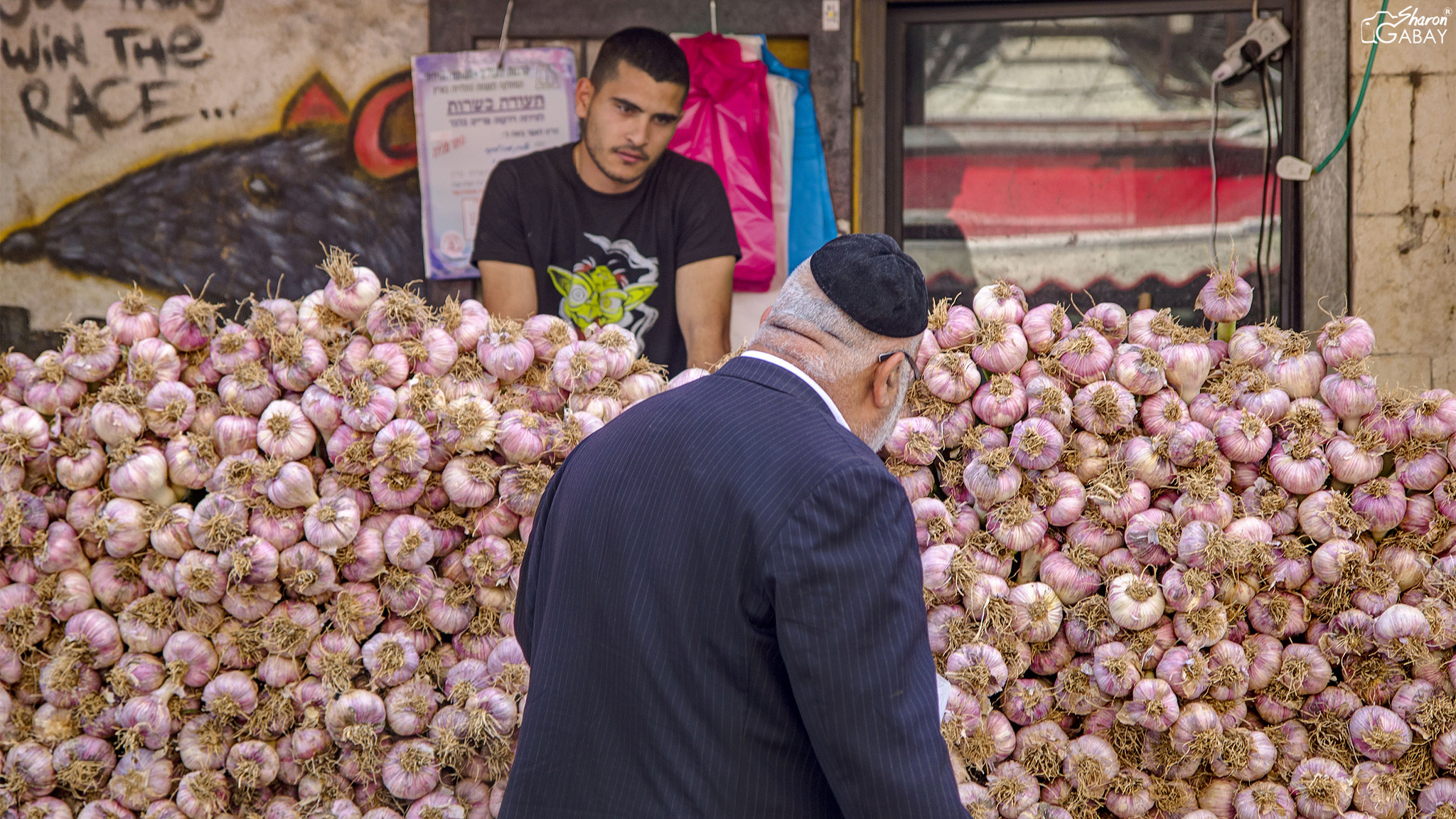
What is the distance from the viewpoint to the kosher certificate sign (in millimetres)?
3961

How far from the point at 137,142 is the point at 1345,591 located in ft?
13.9

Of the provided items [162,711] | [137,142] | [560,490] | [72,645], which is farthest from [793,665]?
[137,142]

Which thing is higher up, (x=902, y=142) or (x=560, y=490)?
(x=902, y=142)

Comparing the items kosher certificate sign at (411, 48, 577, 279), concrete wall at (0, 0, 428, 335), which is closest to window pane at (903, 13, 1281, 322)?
kosher certificate sign at (411, 48, 577, 279)

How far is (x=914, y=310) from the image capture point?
4.88 ft

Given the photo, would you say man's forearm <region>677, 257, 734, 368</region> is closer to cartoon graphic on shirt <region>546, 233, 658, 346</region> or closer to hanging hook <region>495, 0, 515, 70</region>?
cartoon graphic on shirt <region>546, 233, 658, 346</region>

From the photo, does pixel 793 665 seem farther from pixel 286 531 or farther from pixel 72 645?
pixel 72 645

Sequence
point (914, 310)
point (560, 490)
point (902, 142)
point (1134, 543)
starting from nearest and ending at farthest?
point (914, 310) → point (560, 490) → point (1134, 543) → point (902, 142)

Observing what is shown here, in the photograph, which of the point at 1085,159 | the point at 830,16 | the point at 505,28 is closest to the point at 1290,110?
the point at 1085,159

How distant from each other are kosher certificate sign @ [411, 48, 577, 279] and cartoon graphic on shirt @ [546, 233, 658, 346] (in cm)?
41

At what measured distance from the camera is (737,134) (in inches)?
155

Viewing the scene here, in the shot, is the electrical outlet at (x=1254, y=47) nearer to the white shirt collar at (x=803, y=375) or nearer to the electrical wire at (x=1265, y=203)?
the electrical wire at (x=1265, y=203)

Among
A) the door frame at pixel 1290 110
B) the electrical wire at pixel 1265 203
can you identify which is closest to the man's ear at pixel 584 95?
the door frame at pixel 1290 110

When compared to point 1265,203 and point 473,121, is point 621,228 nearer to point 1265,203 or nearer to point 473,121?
point 473,121
